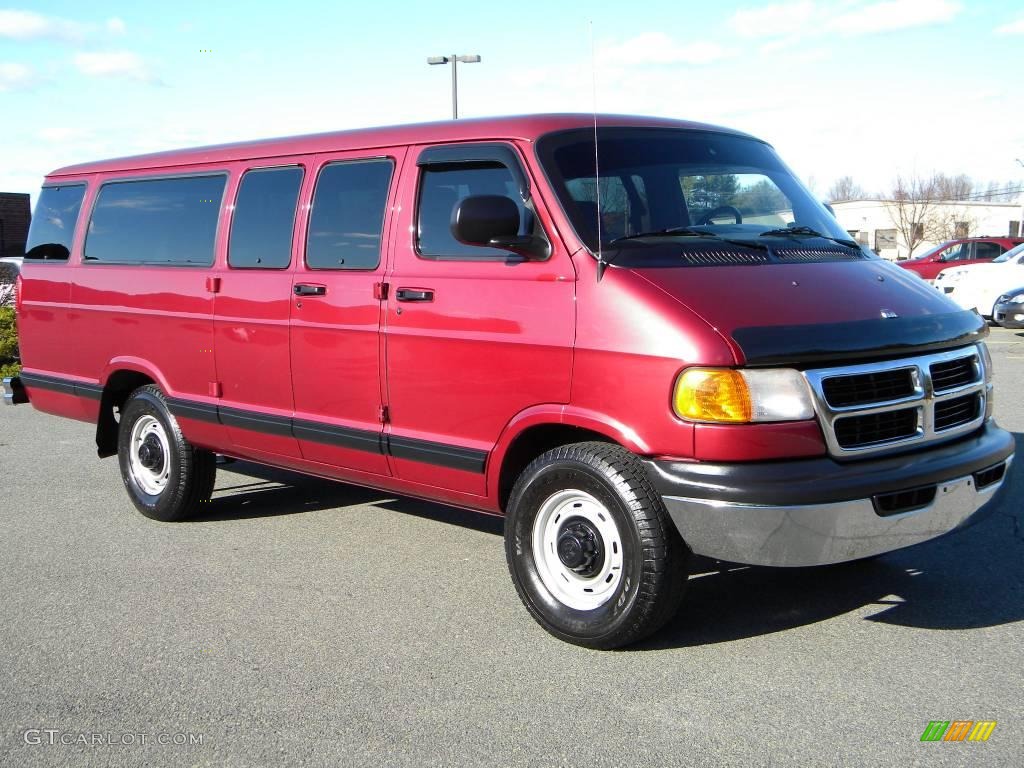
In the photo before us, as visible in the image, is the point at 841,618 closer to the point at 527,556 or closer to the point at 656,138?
the point at 527,556

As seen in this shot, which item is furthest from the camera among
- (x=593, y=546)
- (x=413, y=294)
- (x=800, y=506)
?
(x=413, y=294)

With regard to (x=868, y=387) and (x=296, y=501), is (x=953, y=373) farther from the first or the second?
(x=296, y=501)

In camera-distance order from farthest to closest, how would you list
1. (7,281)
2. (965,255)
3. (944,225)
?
(944,225)
(965,255)
(7,281)

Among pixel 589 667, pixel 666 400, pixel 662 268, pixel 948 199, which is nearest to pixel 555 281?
pixel 662 268

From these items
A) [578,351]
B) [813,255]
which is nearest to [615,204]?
[578,351]

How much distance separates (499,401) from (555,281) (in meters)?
0.59

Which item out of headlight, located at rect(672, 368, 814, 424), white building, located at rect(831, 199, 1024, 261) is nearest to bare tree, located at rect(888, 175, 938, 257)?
white building, located at rect(831, 199, 1024, 261)

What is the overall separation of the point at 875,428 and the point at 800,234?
1.34m

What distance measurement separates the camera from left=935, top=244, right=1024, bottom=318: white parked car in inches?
771

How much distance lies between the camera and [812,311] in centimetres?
423

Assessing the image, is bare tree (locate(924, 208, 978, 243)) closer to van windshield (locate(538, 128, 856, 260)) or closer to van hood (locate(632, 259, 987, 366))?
van windshield (locate(538, 128, 856, 260))

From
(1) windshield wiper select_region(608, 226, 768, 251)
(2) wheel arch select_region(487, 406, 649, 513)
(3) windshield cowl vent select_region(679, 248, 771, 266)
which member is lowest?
(2) wheel arch select_region(487, 406, 649, 513)

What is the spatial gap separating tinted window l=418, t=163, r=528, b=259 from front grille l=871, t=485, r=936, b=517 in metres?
1.94

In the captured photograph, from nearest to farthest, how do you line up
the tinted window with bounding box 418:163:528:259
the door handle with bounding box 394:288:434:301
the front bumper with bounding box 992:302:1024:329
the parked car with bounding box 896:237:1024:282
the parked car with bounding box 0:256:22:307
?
the tinted window with bounding box 418:163:528:259, the door handle with bounding box 394:288:434:301, the parked car with bounding box 0:256:22:307, the front bumper with bounding box 992:302:1024:329, the parked car with bounding box 896:237:1024:282
